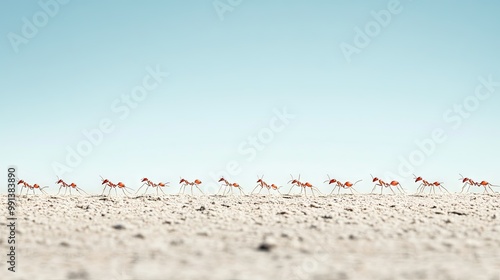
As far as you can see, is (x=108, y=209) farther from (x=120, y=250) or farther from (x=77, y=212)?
(x=120, y=250)

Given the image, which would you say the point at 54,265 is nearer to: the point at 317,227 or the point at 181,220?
the point at 181,220

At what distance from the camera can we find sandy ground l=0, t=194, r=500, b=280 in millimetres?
7789

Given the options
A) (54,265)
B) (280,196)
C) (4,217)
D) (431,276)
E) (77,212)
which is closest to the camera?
(431,276)

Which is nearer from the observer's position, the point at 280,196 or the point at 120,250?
the point at 120,250

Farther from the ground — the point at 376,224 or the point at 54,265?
the point at 376,224

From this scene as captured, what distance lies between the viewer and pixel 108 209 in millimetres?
18031

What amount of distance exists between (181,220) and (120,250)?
4614mm

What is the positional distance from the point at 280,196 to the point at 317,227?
1228cm

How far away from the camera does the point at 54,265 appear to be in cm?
855

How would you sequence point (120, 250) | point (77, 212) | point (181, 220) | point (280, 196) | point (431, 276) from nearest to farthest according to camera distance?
point (431, 276)
point (120, 250)
point (181, 220)
point (77, 212)
point (280, 196)

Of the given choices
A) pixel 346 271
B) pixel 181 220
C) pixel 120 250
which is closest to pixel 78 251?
pixel 120 250

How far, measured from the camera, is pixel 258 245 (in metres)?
9.77

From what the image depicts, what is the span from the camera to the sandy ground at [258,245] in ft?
25.6

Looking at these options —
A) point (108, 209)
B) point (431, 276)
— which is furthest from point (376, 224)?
point (108, 209)
